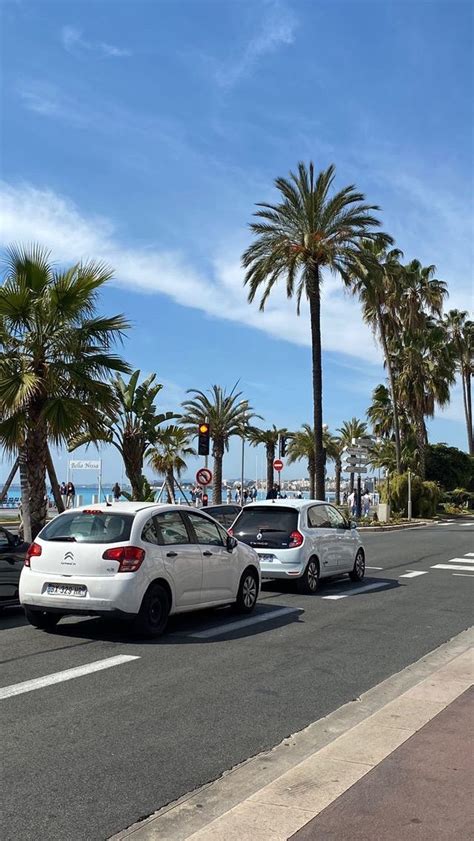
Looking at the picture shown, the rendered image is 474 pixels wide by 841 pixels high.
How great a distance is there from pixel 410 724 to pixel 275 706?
1.16 meters

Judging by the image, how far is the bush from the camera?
43.1m

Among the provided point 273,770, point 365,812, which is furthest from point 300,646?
point 365,812

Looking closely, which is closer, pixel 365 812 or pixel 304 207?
pixel 365 812

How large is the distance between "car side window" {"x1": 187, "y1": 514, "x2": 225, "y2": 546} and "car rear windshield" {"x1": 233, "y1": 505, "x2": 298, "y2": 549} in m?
2.88

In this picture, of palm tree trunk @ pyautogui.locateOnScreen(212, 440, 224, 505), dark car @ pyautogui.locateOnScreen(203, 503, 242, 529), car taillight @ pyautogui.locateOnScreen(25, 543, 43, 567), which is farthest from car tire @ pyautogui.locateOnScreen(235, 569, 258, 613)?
palm tree trunk @ pyautogui.locateOnScreen(212, 440, 224, 505)

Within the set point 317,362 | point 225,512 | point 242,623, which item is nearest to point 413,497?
point 317,362

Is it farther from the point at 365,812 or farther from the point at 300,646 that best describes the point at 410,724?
the point at 300,646

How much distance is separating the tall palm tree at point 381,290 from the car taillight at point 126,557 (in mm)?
23096

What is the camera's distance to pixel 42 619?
9.77m

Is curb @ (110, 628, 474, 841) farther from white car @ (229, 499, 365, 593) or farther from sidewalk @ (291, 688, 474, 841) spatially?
white car @ (229, 499, 365, 593)

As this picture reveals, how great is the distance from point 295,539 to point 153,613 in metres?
4.73

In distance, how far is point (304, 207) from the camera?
99.1 feet

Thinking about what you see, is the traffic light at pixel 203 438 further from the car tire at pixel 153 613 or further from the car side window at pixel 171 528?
the car tire at pixel 153 613

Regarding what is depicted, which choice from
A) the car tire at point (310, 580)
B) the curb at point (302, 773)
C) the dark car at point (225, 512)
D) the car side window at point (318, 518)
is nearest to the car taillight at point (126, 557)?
the curb at point (302, 773)
